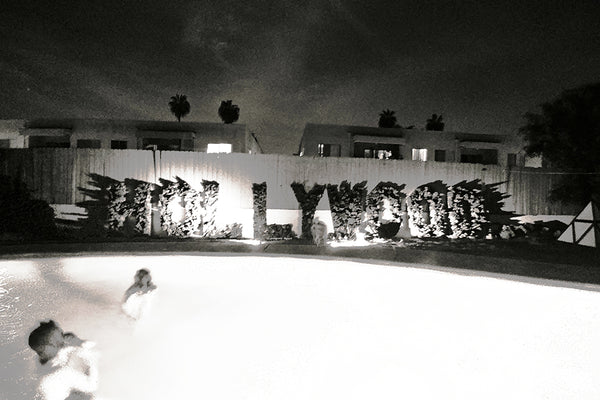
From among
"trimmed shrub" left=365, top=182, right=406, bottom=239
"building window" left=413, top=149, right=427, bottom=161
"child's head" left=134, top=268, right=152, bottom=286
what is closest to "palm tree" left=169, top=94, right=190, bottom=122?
"building window" left=413, top=149, right=427, bottom=161

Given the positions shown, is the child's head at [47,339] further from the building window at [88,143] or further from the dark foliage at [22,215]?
the building window at [88,143]

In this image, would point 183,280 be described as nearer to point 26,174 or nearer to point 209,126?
point 26,174

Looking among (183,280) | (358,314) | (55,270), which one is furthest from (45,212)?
(358,314)

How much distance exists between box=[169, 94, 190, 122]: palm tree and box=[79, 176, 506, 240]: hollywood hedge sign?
15324mm

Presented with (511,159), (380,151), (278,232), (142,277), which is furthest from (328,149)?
(142,277)

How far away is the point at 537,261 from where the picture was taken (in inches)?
250

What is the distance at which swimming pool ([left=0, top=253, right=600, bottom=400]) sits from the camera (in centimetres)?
491

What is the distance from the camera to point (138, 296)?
637 cm

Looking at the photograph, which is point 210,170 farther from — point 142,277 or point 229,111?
point 229,111

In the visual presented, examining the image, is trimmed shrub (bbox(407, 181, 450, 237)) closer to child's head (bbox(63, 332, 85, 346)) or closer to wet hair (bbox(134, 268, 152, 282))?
wet hair (bbox(134, 268, 152, 282))

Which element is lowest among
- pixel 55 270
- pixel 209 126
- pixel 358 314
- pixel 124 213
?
pixel 358 314

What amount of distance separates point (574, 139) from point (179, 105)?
2235 centimetres

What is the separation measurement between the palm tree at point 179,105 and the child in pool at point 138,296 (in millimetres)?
22378

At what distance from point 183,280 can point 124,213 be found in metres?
6.31
